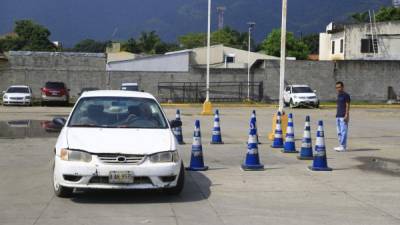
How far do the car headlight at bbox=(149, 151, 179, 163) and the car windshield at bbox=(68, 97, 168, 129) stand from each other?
3.45ft

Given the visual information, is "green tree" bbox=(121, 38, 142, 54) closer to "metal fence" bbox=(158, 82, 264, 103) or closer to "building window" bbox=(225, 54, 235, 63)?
"building window" bbox=(225, 54, 235, 63)

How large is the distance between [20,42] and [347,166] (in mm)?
112875

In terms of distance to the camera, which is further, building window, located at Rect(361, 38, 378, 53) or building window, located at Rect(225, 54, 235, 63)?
building window, located at Rect(225, 54, 235, 63)

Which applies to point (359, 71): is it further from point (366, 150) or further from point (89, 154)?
point (89, 154)

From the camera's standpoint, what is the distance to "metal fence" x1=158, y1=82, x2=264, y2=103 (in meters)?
53.1

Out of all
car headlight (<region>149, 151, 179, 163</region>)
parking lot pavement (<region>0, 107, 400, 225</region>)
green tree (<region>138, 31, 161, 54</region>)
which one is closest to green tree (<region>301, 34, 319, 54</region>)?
green tree (<region>138, 31, 161, 54</region>)

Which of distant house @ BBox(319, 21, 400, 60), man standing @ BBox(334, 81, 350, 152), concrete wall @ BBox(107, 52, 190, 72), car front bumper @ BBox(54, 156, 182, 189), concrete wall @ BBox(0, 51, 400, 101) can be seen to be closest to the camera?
car front bumper @ BBox(54, 156, 182, 189)

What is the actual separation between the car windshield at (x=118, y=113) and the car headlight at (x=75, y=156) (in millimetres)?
1062

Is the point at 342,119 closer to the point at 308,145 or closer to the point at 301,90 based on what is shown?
the point at 308,145

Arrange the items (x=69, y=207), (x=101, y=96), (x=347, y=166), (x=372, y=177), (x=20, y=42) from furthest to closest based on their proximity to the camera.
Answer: (x=20, y=42) → (x=347, y=166) → (x=372, y=177) → (x=101, y=96) → (x=69, y=207)

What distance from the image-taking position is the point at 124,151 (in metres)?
9.04

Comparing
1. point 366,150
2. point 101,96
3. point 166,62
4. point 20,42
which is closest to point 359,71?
point 166,62

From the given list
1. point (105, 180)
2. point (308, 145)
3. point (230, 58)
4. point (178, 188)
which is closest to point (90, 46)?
point (230, 58)

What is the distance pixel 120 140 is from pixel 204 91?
146 feet
